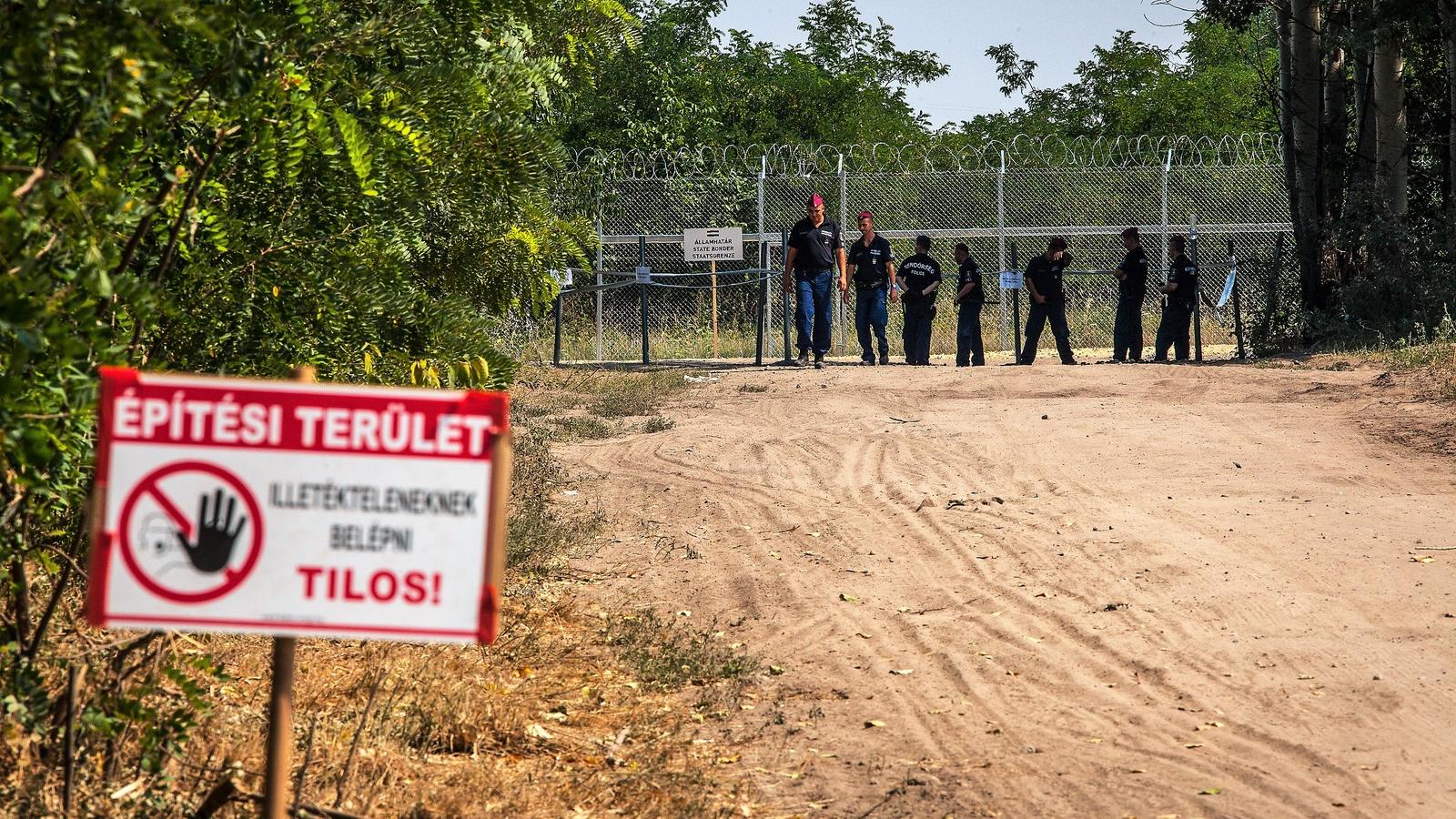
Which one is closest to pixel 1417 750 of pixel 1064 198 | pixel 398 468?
pixel 398 468

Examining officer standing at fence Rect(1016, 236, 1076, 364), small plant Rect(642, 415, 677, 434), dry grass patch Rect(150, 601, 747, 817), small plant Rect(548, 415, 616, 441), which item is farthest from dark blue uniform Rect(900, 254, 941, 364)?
dry grass patch Rect(150, 601, 747, 817)

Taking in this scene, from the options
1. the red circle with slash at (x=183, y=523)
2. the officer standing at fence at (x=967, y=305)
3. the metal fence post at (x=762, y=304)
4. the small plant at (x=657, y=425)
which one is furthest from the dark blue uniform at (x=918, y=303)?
the red circle with slash at (x=183, y=523)

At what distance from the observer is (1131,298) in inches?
717

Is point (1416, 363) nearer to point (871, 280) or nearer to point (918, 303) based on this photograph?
point (918, 303)

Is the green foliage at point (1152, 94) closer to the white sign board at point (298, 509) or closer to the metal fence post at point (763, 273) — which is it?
the metal fence post at point (763, 273)

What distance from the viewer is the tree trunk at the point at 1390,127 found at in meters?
16.5

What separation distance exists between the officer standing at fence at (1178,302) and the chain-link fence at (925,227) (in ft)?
6.08

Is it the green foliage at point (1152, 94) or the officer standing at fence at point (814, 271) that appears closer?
the officer standing at fence at point (814, 271)

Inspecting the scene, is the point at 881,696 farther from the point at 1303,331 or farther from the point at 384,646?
the point at 1303,331

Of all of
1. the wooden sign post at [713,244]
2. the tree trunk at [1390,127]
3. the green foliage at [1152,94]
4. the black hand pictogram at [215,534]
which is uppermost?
the green foliage at [1152,94]

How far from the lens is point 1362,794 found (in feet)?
15.1

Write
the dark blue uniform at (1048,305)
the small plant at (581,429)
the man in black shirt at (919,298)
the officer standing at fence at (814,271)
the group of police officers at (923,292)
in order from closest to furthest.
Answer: the small plant at (581,429) → the officer standing at fence at (814,271) → the group of police officers at (923,292) → the man in black shirt at (919,298) → the dark blue uniform at (1048,305)

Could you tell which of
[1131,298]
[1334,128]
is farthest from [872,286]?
[1334,128]

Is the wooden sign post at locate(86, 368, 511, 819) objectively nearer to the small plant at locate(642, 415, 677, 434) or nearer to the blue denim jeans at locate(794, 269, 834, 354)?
the small plant at locate(642, 415, 677, 434)
